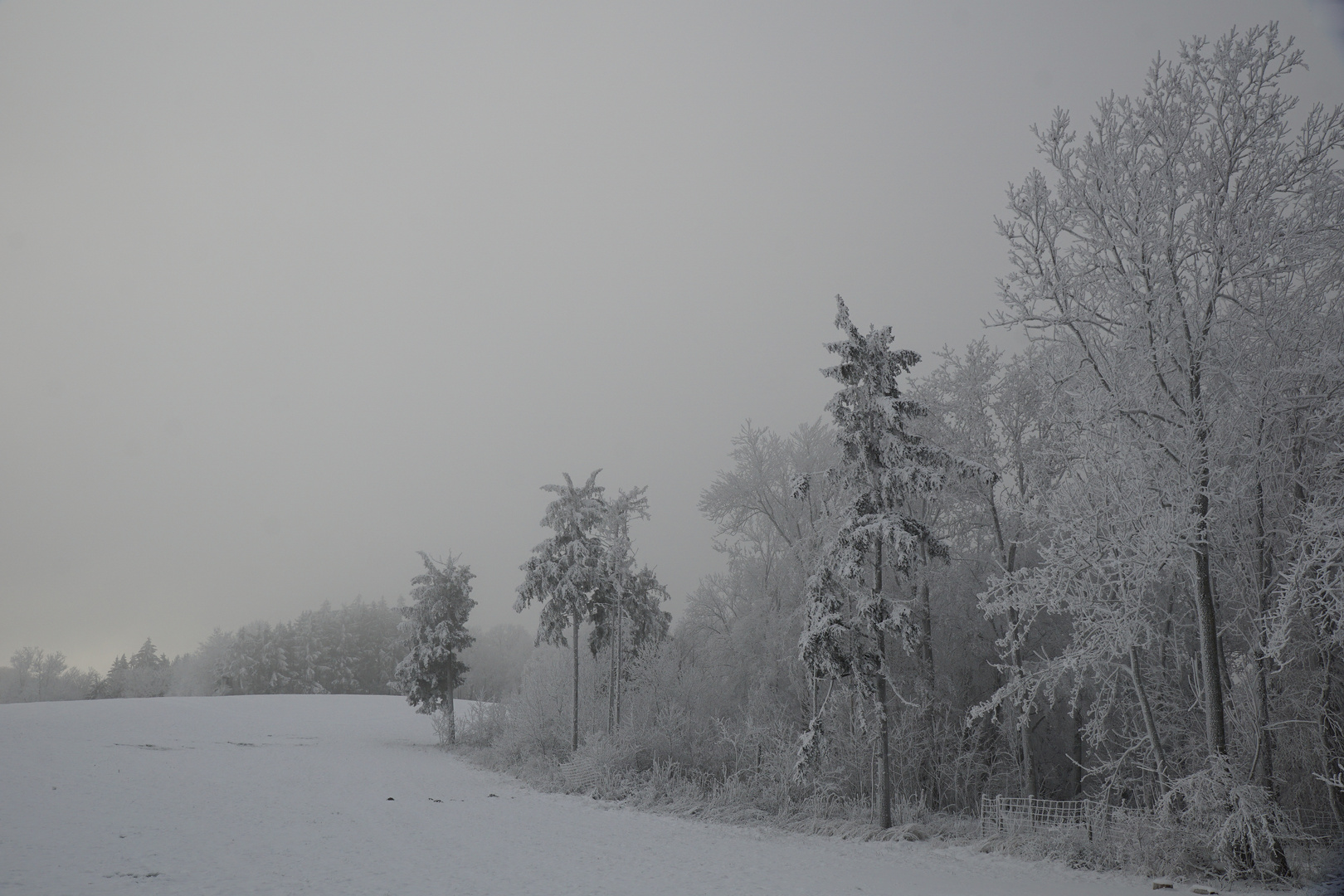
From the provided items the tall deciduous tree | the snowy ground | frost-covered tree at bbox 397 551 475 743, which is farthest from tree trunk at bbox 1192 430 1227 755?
frost-covered tree at bbox 397 551 475 743

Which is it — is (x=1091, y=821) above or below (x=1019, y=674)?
below

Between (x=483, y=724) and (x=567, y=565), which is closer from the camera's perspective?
(x=567, y=565)

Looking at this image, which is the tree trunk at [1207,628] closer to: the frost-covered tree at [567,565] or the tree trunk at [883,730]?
the tree trunk at [883,730]

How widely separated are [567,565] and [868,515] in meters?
14.4

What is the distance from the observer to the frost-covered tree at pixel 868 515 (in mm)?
15586

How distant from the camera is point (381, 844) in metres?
12.6

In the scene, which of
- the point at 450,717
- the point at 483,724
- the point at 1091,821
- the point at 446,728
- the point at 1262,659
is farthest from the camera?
the point at 446,728

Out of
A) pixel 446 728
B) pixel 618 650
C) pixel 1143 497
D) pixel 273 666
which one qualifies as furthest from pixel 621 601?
pixel 273 666

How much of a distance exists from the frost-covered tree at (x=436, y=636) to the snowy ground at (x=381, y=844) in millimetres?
9477

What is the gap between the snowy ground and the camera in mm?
9695

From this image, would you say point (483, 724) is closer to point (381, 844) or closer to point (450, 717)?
point (450, 717)

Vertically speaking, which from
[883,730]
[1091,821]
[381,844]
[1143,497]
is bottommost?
[381,844]

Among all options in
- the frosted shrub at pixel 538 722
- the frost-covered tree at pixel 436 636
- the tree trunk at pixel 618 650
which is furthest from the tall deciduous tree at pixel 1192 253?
the frost-covered tree at pixel 436 636

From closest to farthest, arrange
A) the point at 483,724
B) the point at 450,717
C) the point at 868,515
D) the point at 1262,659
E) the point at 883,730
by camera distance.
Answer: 1. the point at 1262,659
2. the point at 883,730
3. the point at 868,515
4. the point at 483,724
5. the point at 450,717
